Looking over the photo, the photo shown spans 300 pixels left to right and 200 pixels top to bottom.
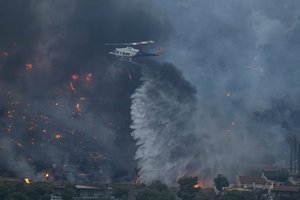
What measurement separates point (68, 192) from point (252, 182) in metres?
41.1

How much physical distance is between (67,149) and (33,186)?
2860 centimetres

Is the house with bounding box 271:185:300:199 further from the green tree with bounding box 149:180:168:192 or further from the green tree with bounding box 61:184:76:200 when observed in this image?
the green tree with bounding box 61:184:76:200

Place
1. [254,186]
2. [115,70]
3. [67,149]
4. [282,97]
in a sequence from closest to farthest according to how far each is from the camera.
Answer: [254,186] → [67,149] → [115,70] → [282,97]

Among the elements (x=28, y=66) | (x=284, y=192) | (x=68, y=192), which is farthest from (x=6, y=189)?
(x=284, y=192)

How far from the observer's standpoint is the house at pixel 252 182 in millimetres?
149113

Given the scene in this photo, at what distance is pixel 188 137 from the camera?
158 m

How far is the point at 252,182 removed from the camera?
5960 inches

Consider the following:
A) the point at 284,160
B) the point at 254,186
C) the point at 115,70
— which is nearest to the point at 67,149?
the point at 115,70

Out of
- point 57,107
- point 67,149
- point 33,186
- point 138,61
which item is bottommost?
point 33,186

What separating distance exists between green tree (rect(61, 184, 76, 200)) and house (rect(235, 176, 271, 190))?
1468 inches

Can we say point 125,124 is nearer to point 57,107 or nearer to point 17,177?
point 57,107

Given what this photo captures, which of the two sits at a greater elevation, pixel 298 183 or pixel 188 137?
pixel 188 137

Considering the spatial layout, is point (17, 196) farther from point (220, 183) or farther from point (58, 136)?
point (220, 183)

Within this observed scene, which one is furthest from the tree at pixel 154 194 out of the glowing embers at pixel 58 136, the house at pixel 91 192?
the glowing embers at pixel 58 136
